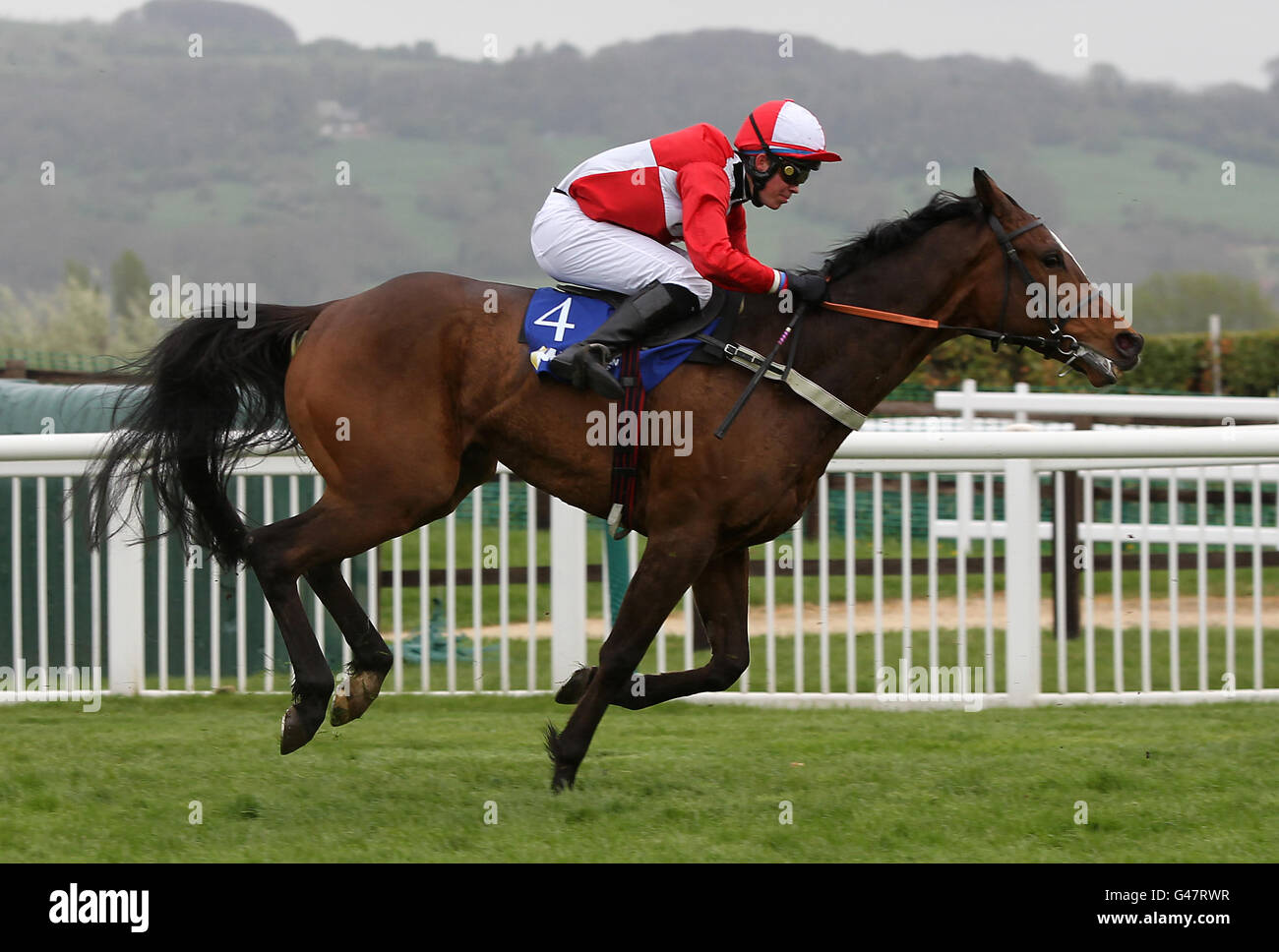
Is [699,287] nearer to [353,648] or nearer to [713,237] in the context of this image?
[713,237]

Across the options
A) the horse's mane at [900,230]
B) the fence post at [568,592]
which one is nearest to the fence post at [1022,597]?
the fence post at [568,592]

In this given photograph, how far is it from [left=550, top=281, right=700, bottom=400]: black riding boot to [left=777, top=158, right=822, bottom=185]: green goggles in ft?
1.44

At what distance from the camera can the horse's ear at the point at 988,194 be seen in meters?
4.34

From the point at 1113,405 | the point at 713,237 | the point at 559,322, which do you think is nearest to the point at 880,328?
the point at 713,237

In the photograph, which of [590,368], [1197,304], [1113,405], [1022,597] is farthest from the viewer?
[1197,304]

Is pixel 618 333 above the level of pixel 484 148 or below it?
below

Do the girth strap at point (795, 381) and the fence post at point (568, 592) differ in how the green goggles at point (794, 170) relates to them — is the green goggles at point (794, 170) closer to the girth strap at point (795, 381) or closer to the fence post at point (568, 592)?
the girth strap at point (795, 381)

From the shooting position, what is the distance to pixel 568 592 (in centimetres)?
609

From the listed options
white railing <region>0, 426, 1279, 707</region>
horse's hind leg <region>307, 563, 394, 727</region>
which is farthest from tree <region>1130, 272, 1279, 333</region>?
horse's hind leg <region>307, 563, 394, 727</region>

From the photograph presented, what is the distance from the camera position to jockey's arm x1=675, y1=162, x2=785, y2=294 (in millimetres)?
4137

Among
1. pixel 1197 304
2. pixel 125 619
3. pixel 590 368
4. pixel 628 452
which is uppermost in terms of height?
pixel 1197 304

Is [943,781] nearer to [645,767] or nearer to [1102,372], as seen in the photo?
[645,767]

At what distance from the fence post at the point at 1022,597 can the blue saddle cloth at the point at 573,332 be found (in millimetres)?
2137

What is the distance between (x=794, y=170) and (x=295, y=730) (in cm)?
210
